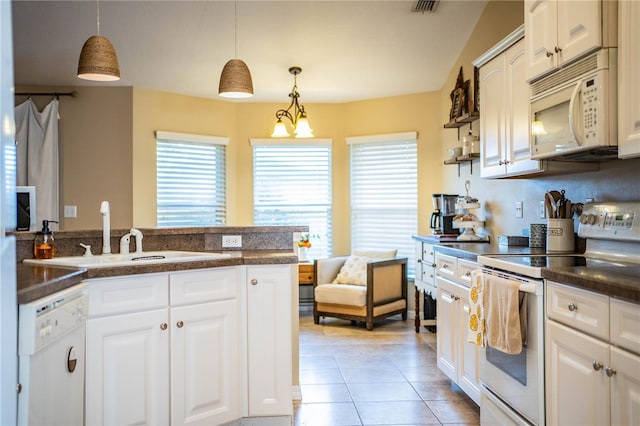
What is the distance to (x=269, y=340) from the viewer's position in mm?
2662

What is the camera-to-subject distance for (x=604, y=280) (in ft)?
5.42

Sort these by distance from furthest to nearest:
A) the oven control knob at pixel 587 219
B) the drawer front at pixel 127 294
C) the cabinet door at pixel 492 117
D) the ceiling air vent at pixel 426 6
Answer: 1. the ceiling air vent at pixel 426 6
2. the cabinet door at pixel 492 117
3. the oven control knob at pixel 587 219
4. the drawer front at pixel 127 294

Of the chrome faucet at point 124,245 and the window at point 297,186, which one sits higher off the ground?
the window at point 297,186

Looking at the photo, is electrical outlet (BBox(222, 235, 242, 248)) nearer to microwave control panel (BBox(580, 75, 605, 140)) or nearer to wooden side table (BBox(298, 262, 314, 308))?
microwave control panel (BBox(580, 75, 605, 140))

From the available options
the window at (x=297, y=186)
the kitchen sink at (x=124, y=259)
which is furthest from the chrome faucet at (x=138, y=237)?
the window at (x=297, y=186)

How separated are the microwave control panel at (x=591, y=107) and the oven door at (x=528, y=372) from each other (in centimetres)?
69

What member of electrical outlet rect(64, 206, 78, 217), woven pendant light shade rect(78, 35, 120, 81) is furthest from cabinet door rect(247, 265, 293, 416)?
electrical outlet rect(64, 206, 78, 217)

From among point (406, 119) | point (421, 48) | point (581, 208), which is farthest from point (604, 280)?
point (406, 119)

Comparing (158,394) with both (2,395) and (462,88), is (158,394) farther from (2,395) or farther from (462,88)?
(462,88)

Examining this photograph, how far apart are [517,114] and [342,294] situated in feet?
8.96

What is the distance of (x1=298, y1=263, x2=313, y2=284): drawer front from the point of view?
18.6 feet

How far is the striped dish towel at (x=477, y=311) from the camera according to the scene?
2479 mm

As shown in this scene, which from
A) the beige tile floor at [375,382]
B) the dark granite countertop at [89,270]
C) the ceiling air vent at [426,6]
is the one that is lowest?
the beige tile floor at [375,382]

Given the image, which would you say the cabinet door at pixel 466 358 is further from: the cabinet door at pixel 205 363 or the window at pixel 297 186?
the window at pixel 297 186
